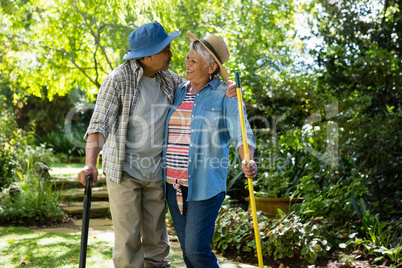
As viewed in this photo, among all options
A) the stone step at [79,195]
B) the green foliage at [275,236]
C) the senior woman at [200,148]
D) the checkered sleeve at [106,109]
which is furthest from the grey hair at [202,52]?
the stone step at [79,195]

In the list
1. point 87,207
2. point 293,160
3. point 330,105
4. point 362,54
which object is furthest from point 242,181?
point 87,207

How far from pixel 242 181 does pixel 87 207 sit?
13.6ft

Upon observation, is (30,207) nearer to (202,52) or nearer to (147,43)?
(147,43)

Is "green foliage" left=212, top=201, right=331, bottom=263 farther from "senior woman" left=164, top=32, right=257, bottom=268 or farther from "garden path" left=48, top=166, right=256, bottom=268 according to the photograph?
"senior woman" left=164, top=32, right=257, bottom=268

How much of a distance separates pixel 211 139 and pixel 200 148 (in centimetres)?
9

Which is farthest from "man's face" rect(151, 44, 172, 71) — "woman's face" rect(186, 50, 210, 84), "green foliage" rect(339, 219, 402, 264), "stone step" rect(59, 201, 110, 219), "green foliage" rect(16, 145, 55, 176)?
"green foliage" rect(16, 145, 55, 176)

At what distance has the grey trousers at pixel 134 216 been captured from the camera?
2729mm

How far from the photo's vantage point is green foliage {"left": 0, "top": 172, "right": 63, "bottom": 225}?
18.0 feet

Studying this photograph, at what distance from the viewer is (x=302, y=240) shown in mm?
3986

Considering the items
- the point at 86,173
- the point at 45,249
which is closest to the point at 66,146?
the point at 45,249

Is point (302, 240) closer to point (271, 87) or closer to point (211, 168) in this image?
point (211, 168)

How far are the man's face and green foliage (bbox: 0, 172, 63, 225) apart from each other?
3.49 m

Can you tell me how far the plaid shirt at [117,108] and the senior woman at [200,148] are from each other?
266 millimetres

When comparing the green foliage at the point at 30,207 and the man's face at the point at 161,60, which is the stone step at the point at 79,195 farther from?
the man's face at the point at 161,60
